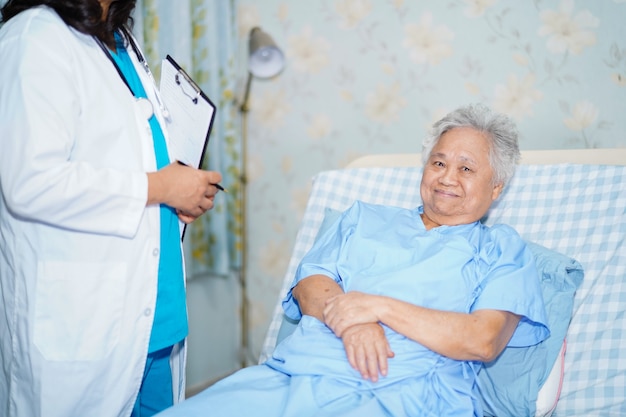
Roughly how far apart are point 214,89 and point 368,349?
5.04 ft

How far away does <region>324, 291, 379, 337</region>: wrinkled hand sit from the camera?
1203 millimetres

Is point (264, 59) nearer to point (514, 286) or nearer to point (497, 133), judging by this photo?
point (497, 133)

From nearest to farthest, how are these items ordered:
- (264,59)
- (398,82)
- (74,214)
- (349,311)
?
(74,214) < (349,311) < (398,82) < (264,59)

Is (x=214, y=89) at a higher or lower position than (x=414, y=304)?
higher

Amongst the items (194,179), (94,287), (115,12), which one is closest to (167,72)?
(115,12)

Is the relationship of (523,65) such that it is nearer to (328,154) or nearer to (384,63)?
(384,63)

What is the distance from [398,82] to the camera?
2184 mm

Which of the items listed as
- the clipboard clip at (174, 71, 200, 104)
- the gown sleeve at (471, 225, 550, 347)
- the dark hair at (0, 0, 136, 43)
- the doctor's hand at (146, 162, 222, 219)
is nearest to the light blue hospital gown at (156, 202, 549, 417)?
the gown sleeve at (471, 225, 550, 347)

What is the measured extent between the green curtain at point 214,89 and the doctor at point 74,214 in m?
0.96

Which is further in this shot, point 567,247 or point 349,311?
point 567,247

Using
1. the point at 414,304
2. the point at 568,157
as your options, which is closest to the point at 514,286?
the point at 414,304

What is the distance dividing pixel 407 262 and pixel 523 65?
38.8 inches

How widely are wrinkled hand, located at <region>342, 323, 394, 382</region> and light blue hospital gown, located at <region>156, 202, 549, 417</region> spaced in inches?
1.0

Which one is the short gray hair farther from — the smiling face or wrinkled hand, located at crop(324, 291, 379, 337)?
wrinkled hand, located at crop(324, 291, 379, 337)
